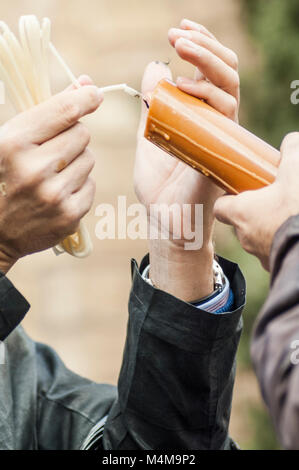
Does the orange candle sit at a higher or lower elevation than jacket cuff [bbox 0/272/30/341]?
higher

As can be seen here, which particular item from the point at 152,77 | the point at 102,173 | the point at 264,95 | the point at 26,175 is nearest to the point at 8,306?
the point at 26,175

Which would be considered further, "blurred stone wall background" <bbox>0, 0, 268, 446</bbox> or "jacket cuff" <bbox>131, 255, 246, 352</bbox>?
"blurred stone wall background" <bbox>0, 0, 268, 446</bbox>

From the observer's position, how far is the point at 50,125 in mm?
798

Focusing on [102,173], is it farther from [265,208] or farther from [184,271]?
[265,208]

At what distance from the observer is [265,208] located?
0.66 metres

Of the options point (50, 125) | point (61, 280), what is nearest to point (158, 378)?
point (50, 125)

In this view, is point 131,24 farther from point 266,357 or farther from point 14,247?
point 266,357

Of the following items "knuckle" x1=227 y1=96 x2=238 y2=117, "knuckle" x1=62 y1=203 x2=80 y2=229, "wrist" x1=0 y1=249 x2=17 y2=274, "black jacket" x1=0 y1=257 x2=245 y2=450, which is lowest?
"black jacket" x1=0 y1=257 x2=245 y2=450

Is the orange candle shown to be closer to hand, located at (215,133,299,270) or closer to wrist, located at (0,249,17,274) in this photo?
hand, located at (215,133,299,270)

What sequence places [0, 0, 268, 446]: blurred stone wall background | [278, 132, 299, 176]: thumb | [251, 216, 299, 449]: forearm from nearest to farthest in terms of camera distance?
[251, 216, 299, 449]: forearm < [278, 132, 299, 176]: thumb < [0, 0, 268, 446]: blurred stone wall background

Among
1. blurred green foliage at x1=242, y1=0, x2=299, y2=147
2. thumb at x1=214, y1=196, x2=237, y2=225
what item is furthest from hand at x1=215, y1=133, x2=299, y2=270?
blurred green foliage at x1=242, y1=0, x2=299, y2=147

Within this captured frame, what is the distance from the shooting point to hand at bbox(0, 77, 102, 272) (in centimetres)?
80

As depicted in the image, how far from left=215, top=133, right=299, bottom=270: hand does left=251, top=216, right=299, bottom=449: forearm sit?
3 centimetres
